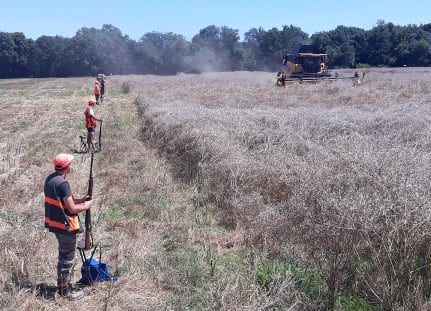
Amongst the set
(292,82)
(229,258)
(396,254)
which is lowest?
(229,258)

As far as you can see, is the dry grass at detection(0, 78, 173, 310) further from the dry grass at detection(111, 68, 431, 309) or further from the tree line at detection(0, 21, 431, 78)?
the tree line at detection(0, 21, 431, 78)

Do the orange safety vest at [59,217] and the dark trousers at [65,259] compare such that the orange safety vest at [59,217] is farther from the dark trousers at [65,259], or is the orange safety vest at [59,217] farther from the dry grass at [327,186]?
the dry grass at [327,186]

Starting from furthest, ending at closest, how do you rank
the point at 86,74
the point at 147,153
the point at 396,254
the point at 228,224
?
1. the point at 86,74
2. the point at 147,153
3. the point at 228,224
4. the point at 396,254

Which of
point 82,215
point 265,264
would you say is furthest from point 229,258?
point 82,215

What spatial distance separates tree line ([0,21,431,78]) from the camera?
A: 65.0 meters

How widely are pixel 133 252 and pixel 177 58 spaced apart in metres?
77.8

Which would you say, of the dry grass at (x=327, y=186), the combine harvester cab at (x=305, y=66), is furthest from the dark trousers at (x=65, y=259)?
the combine harvester cab at (x=305, y=66)

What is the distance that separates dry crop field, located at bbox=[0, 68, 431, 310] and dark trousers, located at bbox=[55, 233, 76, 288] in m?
0.26

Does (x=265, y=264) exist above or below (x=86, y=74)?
below

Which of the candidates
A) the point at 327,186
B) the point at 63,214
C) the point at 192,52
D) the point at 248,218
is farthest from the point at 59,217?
the point at 192,52

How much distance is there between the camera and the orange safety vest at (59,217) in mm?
4711

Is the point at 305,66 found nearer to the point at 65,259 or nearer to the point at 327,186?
the point at 327,186

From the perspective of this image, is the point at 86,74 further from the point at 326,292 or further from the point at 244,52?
the point at 326,292

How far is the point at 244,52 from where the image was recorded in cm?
8094
